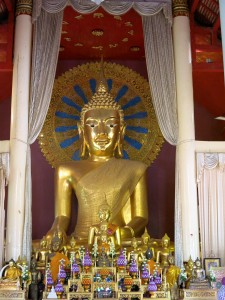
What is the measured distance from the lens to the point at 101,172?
7.12 metres

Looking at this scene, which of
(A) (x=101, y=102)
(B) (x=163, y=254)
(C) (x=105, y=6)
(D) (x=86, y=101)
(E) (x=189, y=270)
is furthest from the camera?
(D) (x=86, y=101)

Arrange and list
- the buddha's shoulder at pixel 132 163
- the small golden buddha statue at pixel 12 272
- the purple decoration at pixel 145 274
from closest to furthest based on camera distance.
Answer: the small golden buddha statue at pixel 12 272 < the purple decoration at pixel 145 274 < the buddha's shoulder at pixel 132 163

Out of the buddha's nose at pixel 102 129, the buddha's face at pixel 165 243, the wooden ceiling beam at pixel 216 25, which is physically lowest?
the buddha's face at pixel 165 243

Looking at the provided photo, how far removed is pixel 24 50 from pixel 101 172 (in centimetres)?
184

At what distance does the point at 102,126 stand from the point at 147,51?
1284 mm

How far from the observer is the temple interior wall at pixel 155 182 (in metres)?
7.39

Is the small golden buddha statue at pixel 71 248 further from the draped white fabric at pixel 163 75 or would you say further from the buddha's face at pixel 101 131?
the buddha's face at pixel 101 131

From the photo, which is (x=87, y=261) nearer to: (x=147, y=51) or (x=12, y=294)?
(x=12, y=294)

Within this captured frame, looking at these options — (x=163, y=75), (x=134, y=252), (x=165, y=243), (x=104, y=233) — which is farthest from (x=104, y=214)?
(x=163, y=75)

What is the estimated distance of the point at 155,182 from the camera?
7.61 m

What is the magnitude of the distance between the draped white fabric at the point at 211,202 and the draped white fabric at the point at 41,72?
5.91 feet

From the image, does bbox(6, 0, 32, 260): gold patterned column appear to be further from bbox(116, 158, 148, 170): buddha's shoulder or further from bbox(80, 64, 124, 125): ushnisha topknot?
bbox(116, 158, 148, 170): buddha's shoulder

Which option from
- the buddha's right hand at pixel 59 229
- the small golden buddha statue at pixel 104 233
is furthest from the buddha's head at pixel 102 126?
the small golden buddha statue at pixel 104 233

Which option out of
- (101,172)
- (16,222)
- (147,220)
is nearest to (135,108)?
(101,172)
